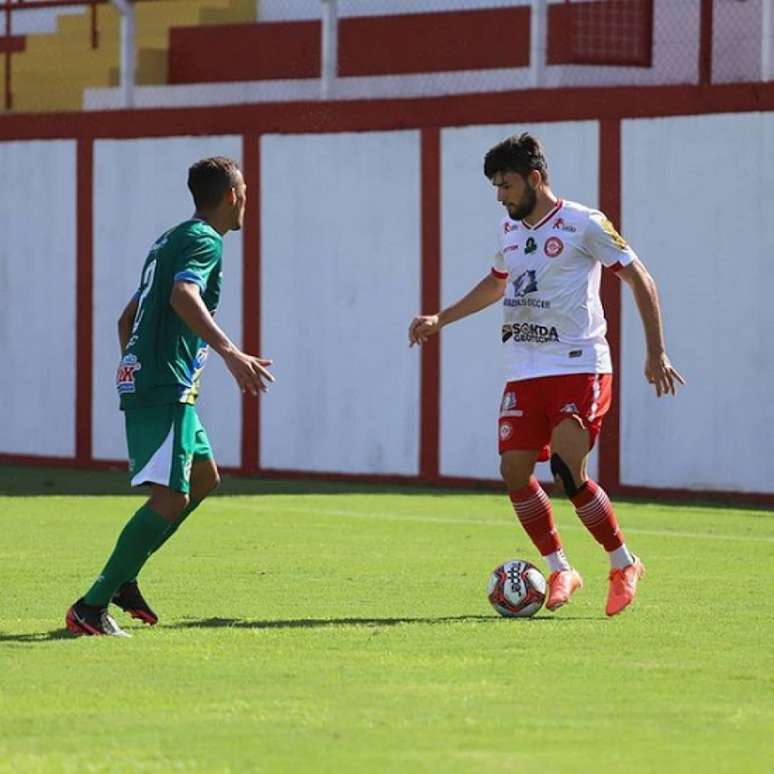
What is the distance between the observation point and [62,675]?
336 inches

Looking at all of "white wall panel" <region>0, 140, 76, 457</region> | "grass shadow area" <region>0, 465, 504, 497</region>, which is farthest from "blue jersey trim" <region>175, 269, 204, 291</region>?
"white wall panel" <region>0, 140, 76, 457</region>

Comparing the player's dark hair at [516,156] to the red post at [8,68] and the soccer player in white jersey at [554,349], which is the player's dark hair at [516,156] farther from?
the red post at [8,68]

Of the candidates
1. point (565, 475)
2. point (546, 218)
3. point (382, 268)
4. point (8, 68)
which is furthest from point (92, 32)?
point (565, 475)

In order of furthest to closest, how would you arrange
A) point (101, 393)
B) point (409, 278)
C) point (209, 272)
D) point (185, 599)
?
point (101, 393), point (409, 278), point (185, 599), point (209, 272)

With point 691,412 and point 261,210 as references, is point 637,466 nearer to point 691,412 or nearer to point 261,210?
point 691,412

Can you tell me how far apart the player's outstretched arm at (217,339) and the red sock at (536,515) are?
6.40 ft

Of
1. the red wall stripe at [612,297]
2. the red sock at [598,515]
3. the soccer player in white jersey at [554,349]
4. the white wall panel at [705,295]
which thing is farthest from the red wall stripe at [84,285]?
the red sock at [598,515]

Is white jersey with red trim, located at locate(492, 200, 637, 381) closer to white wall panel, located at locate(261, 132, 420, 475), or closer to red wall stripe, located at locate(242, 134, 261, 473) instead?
white wall panel, located at locate(261, 132, 420, 475)

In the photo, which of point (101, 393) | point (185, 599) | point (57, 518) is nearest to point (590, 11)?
point (101, 393)

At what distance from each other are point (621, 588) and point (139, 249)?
12342mm

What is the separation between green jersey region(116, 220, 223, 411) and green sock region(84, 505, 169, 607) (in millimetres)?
480

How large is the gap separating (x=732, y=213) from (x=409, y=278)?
323 cm

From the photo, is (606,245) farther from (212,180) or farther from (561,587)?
(212,180)

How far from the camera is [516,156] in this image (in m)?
10.8
